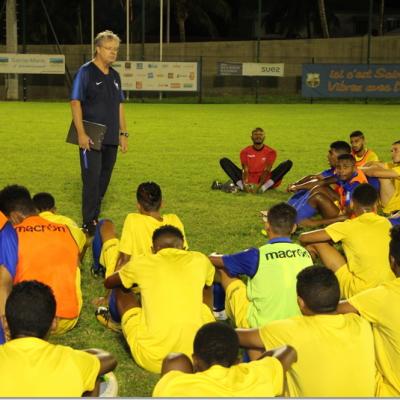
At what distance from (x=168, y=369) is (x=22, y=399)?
736mm

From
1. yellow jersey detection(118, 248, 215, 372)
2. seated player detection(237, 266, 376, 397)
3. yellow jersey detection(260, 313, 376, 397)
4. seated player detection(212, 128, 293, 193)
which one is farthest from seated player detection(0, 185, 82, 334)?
seated player detection(212, 128, 293, 193)

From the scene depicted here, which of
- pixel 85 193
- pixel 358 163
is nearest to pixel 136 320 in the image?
pixel 85 193

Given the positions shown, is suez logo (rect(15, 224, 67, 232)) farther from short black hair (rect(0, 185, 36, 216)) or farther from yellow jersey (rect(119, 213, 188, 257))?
yellow jersey (rect(119, 213, 188, 257))

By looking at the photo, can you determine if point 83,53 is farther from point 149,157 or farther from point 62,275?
point 62,275

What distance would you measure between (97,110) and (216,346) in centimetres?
544

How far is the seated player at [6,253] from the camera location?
4996 millimetres

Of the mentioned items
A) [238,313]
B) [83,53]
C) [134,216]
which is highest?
[83,53]

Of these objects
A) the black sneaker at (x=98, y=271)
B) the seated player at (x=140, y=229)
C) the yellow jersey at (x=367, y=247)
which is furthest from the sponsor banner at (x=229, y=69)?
the yellow jersey at (x=367, y=247)

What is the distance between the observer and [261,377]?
356cm

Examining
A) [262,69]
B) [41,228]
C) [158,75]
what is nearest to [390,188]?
[41,228]

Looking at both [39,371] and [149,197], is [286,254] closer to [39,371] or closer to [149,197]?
[149,197]

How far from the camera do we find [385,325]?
169 inches

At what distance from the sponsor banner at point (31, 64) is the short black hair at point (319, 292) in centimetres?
3298

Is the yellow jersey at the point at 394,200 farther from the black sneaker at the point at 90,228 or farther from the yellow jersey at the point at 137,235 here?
the yellow jersey at the point at 137,235
